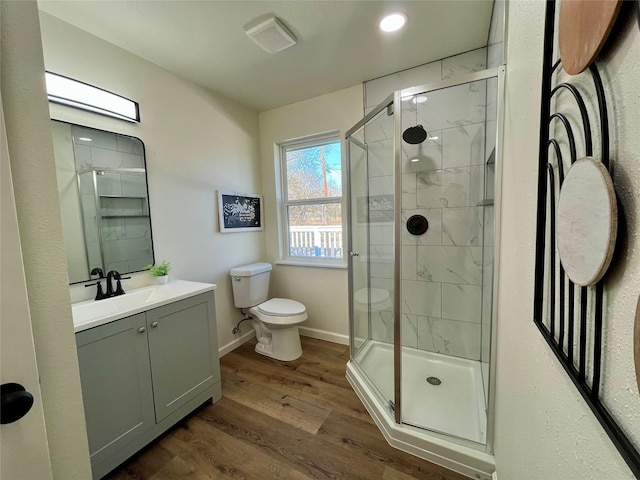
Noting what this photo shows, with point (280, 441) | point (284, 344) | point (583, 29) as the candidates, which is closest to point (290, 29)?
point (583, 29)

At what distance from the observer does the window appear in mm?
2590

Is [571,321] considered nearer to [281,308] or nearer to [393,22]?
[393,22]

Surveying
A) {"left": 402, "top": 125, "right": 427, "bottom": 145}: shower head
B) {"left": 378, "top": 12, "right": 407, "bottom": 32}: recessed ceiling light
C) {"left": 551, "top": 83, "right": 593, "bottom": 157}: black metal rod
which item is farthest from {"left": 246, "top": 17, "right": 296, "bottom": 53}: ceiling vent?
{"left": 551, "top": 83, "right": 593, "bottom": 157}: black metal rod

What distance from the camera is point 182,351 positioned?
1588 millimetres

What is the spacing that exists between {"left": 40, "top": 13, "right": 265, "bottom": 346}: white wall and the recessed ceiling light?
1.55m

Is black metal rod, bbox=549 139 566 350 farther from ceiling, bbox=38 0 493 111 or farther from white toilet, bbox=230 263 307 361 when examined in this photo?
white toilet, bbox=230 263 307 361

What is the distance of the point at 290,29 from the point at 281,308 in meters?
2.08

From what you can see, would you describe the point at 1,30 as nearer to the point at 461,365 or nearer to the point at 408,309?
the point at 408,309

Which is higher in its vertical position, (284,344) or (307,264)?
(307,264)

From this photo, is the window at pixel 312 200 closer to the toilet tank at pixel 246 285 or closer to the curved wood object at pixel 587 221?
the toilet tank at pixel 246 285

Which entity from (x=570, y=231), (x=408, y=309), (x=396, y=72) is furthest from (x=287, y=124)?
(x=570, y=231)

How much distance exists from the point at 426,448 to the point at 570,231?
1449mm

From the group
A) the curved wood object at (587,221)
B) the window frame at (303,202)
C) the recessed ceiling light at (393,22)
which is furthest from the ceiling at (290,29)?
the curved wood object at (587,221)

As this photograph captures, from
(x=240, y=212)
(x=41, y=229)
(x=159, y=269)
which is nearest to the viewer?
(x=41, y=229)
